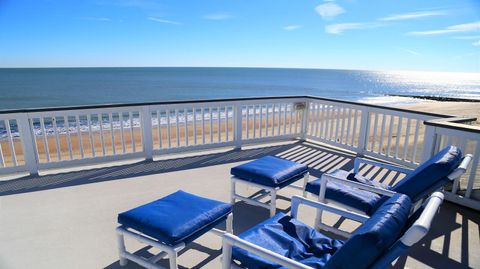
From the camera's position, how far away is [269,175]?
254 cm

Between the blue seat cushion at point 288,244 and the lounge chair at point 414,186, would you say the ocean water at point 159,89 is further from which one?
the blue seat cushion at point 288,244

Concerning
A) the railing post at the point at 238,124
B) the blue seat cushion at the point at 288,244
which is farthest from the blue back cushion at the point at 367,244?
the railing post at the point at 238,124

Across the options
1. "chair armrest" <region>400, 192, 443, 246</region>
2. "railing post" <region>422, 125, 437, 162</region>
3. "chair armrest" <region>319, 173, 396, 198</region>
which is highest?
"chair armrest" <region>400, 192, 443, 246</region>

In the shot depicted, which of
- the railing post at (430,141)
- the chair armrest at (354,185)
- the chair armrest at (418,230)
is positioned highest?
the chair armrest at (418,230)

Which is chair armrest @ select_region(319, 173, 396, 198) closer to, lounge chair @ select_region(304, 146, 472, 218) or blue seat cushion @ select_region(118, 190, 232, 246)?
lounge chair @ select_region(304, 146, 472, 218)

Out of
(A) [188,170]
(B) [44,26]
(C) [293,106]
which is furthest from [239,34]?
(A) [188,170]

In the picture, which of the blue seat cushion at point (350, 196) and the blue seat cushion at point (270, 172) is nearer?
the blue seat cushion at point (350, 196)

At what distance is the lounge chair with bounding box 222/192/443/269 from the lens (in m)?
1.06

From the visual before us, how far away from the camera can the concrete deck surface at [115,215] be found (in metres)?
2.06

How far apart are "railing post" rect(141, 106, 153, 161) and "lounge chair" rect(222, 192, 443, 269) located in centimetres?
279

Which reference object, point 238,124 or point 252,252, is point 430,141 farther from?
point 238,124

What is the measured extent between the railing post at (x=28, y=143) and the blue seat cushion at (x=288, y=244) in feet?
10.7

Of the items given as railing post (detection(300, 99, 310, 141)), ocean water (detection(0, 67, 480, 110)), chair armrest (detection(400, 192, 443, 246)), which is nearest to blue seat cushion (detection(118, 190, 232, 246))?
chair armrest (detection(400, 192, 443, 246))

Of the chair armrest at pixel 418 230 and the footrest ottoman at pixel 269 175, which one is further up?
the chair armrest at pixel 418 230
